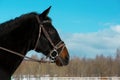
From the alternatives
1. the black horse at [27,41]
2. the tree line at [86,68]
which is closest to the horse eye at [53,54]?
the black horse at [27,41]

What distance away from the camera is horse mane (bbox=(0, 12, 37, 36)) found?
24.2 feet

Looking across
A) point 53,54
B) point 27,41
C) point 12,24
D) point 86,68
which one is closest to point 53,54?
point 53,54

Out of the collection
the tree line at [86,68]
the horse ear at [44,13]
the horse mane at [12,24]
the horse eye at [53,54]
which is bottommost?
the horse eye at [53,54]

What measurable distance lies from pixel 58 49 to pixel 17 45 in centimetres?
84

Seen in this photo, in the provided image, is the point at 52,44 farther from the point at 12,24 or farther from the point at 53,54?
the point at 12,24

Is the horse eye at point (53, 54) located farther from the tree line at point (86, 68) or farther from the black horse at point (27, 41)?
the tree line at point (86, 68)

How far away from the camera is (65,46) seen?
788 cm

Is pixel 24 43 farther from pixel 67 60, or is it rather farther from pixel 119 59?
pixel 119 59

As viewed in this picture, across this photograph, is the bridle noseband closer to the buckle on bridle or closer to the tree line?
the buckle on bridle

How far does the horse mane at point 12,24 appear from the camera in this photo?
738 cm

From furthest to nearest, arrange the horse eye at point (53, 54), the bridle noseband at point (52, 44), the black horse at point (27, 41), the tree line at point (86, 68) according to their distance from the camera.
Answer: the tree line at point (86, 68)
the horse eye at point (53, 54)
the bridle noseband at point (52, 44)
the black horse at point (27, 41)

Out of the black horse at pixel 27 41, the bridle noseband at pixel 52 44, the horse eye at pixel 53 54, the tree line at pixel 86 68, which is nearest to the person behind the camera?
the black horse at pixel 27 41

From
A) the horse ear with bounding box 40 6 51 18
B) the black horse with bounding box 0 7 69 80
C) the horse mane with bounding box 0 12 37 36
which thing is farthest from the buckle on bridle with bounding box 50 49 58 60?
the horse mane with bounding box 0 12 37 36

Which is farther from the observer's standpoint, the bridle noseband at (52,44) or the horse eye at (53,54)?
the horse eye at (53,54)
